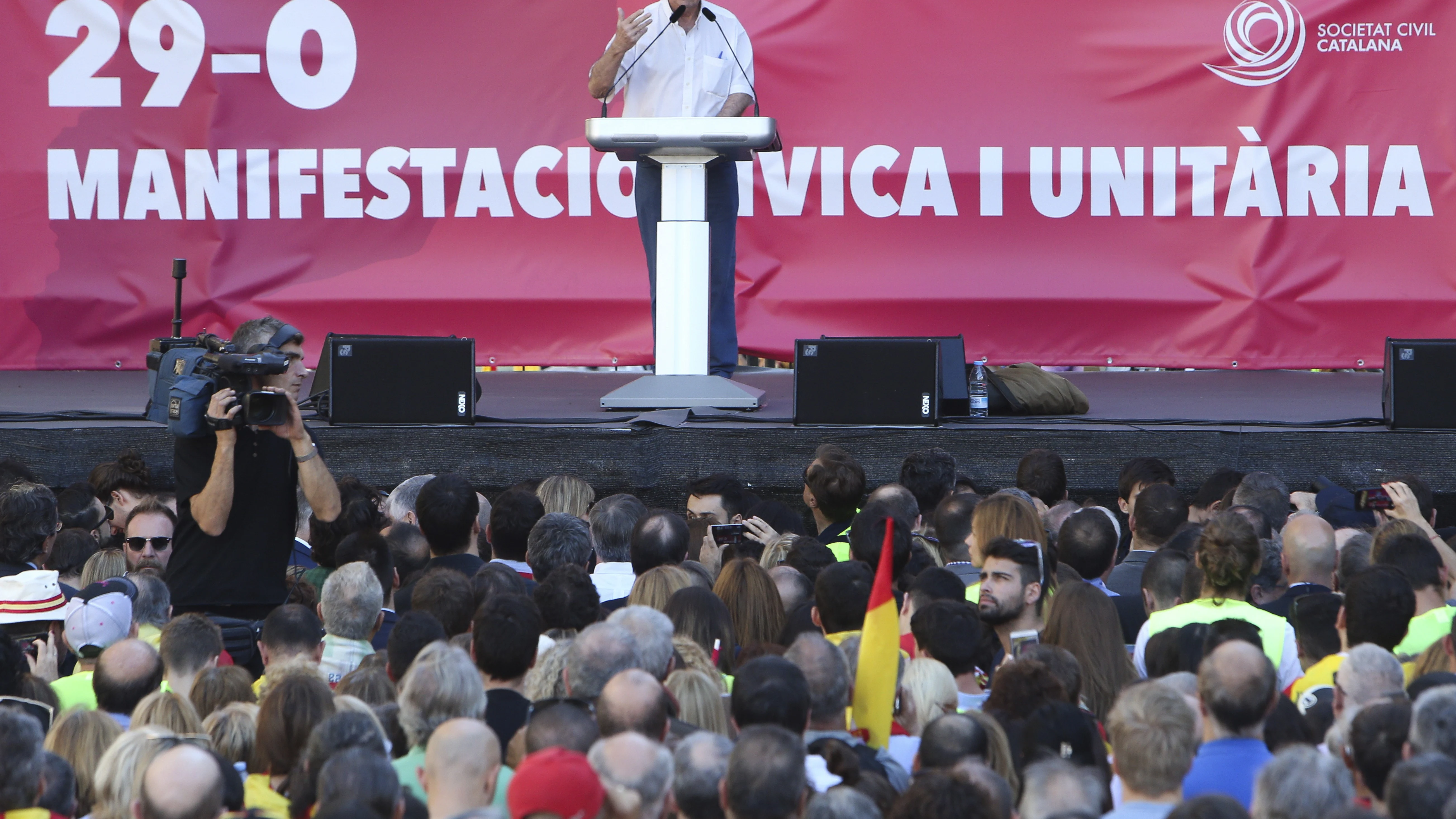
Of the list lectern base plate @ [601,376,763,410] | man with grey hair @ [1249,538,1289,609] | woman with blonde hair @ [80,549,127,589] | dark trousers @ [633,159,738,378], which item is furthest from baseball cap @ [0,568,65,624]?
dark trousers @ [633,159,738,378]

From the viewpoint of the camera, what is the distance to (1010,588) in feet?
12.4

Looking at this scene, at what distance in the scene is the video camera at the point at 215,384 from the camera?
4.11m

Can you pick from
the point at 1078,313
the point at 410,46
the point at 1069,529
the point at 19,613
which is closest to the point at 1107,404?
the point at 1078,313

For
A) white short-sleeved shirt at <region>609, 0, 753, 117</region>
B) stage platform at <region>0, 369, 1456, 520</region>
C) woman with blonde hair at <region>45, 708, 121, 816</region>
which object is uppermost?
white short-sleeved shirt at <region>609, 0, 753, 117</region>

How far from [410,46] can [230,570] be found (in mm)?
5211

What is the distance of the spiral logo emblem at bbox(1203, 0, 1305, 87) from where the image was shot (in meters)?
8.53

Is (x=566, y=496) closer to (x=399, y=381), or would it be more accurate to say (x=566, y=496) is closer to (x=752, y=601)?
(x=399, y=381)

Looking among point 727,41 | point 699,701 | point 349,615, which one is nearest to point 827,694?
point 699,701

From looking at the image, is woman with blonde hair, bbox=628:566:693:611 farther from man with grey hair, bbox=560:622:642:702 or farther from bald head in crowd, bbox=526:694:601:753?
bald head in crowd, bbox=526:694:601:753

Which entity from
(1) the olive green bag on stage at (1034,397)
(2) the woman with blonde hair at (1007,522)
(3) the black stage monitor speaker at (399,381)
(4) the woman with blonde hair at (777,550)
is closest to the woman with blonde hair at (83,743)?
(4) the woman with blonde hair at (777,550)

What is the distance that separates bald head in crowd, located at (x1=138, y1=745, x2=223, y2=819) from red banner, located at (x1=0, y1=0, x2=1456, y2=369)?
20.8 feet

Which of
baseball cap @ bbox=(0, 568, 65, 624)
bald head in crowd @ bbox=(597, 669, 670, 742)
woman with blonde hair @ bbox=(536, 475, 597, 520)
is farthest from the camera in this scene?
woman with blonde hair @ bbox=(536, 475, 597, 520)

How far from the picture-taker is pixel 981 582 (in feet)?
12.5

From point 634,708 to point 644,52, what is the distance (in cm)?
427
